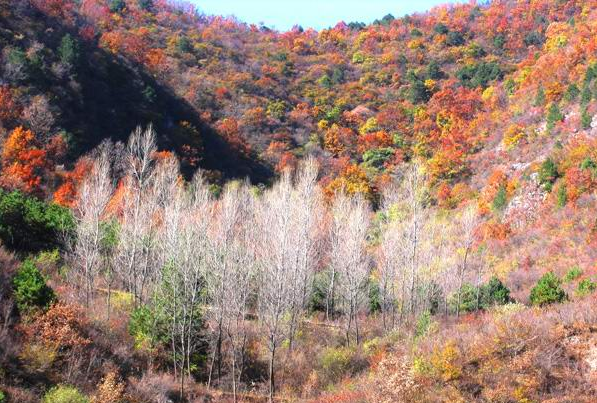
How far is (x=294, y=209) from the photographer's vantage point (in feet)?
77.9

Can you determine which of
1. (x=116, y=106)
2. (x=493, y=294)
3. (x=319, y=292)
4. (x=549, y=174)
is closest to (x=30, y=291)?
(x=319, y=292)

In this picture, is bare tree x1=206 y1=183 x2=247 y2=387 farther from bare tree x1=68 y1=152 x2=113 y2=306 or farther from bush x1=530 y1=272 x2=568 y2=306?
bush x1=530 y1=272 x2=568 y2=306

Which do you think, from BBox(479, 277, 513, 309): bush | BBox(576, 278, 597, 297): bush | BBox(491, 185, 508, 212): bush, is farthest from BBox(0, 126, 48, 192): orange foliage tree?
BBox(491, 185, 508, 212): bush

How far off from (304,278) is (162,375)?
7839mm

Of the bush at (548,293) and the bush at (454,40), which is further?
the bush at (454,40)

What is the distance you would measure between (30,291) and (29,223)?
969 centimetres

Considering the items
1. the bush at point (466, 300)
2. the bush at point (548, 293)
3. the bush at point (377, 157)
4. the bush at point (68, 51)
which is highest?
the bush at point (68, 51)

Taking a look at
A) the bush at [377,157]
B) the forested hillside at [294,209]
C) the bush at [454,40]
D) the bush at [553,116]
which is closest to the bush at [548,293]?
the forested hillside at [294,209]

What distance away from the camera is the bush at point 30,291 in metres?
14.6

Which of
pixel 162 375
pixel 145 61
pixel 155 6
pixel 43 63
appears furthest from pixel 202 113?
pixel 162 375

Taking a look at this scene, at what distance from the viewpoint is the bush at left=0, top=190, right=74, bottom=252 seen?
21766mm

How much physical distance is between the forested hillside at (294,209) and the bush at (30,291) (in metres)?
0.07

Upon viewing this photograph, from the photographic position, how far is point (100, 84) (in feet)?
161

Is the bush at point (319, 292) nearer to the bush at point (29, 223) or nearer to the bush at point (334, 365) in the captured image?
the bush at point (334, 365)
